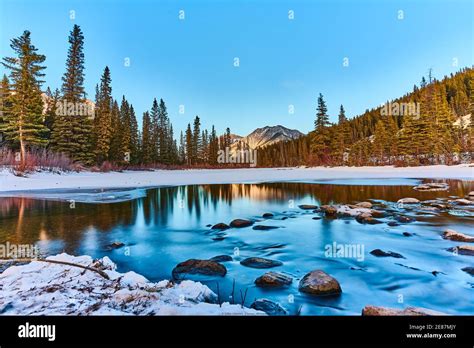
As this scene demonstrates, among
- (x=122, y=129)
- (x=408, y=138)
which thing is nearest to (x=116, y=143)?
(x=122, y=129)

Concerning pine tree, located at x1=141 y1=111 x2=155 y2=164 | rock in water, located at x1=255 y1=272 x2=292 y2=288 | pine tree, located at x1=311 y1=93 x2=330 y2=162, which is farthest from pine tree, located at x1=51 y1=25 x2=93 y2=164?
pine tree, located at x1=311 y1=93 x2=330 y2=162

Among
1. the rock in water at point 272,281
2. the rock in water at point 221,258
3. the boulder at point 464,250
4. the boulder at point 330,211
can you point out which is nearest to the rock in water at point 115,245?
the rock in water at point 221,258

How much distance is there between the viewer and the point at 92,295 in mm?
2986

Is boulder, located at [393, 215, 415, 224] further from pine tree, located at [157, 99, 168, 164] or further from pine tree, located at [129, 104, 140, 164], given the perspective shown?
pine tree, located at [157, 99, 168, 164]

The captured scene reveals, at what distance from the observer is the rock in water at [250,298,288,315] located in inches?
117

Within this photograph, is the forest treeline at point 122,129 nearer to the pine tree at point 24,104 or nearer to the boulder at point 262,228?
the pine tree at point 24,104

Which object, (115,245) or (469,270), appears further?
(115,245)

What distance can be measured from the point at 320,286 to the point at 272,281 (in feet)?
2.27

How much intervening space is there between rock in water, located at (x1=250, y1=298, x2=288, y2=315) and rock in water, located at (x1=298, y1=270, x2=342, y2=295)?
655 millimetres

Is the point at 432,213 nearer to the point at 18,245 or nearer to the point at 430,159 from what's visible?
the point at 18,245

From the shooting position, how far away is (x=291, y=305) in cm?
324

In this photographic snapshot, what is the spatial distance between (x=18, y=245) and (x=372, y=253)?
24.9 feet

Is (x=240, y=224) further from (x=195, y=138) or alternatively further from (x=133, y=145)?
(x=195, y=138)
